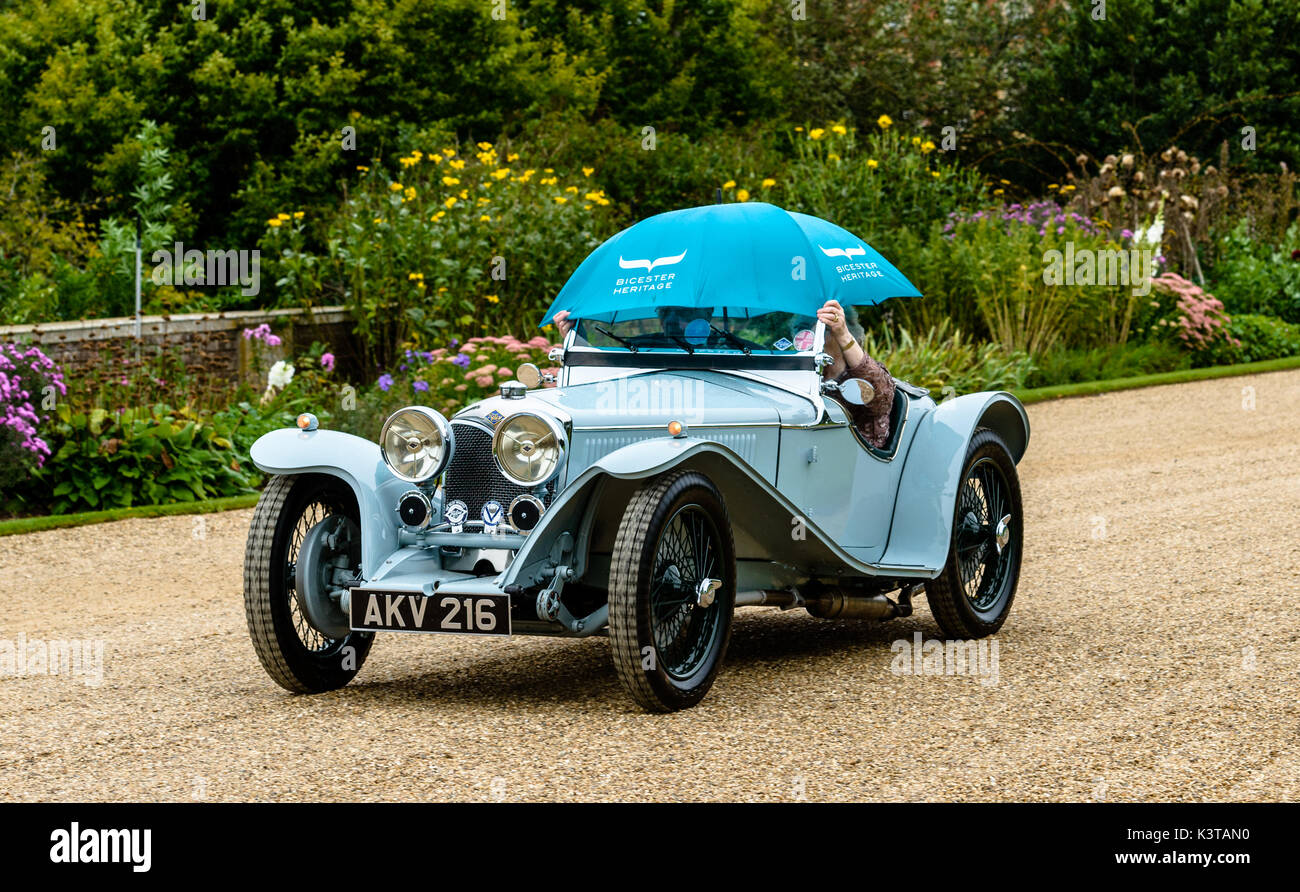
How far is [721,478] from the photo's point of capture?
17.4ft

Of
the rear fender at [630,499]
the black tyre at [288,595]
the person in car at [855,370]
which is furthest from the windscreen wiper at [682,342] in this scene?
the black tyre at [288,595]

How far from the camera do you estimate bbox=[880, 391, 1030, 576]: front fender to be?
5.98m

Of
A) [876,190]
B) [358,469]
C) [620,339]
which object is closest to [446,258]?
[876,190]

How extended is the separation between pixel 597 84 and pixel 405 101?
338 cm

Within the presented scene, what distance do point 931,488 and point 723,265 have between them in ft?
3.92

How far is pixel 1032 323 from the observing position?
14523 mm

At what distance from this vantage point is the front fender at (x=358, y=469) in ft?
16.8

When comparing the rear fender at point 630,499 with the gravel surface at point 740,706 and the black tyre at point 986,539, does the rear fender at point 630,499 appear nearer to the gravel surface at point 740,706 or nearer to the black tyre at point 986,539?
the gravel surface at point 740,706

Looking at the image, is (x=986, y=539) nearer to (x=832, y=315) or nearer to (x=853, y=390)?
(x=853, y=390)

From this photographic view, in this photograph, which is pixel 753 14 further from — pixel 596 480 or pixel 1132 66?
pixel 596 480

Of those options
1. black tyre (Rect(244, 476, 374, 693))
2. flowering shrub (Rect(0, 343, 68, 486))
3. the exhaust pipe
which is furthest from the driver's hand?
flowering shrub (Rect(0, 343, 68, 486))

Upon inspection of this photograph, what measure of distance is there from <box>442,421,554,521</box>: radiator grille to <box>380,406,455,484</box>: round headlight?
0.21 feet

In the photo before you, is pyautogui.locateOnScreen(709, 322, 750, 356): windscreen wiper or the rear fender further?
pyautogui.locateOnScreen(709, 322, 750, 356): windscreen wiper

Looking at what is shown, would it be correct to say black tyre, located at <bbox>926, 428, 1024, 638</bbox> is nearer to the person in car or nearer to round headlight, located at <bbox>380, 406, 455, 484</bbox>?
the person in car
